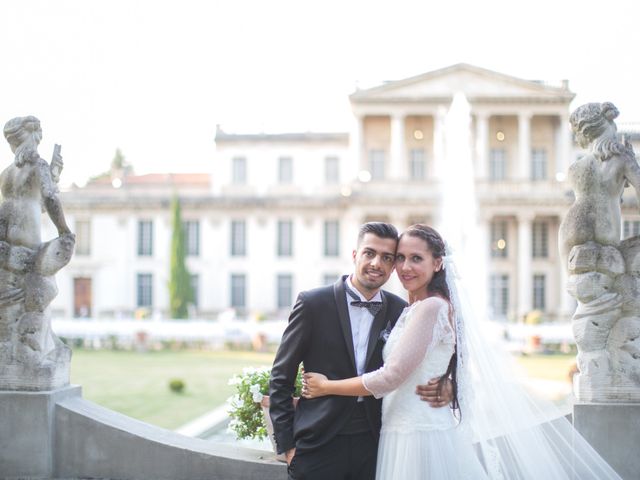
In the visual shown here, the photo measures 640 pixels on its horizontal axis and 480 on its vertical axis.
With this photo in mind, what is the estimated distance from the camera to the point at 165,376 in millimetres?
17891

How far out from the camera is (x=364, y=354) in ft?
12.1

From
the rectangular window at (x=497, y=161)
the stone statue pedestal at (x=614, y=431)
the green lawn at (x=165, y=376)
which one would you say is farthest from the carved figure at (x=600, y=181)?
the rectangular window at (x=497, y=161)

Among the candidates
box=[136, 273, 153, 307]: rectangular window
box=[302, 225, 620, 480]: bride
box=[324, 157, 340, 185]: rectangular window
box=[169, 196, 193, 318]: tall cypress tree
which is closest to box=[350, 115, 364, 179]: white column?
box=[324, 157, 340, 185]: rectangular window

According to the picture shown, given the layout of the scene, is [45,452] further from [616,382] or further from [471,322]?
[616,382]

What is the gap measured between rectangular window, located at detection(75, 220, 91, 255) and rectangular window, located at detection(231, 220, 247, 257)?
8.48m

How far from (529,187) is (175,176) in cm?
2162

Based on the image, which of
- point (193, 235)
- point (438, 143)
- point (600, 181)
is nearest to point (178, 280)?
point (193, 235)

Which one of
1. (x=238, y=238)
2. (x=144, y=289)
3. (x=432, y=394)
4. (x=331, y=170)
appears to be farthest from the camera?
(x=331, y=170)

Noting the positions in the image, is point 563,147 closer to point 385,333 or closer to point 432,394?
point 385,333

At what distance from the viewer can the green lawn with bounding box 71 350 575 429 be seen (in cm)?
1277

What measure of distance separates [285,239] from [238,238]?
280cm

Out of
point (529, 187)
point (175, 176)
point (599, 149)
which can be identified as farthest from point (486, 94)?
point (599, 149)

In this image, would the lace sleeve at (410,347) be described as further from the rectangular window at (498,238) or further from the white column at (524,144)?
the white column at (524,144)

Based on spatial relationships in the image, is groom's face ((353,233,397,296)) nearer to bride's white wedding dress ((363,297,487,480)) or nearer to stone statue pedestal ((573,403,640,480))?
bride's white wedding dress ((363,297,487,480))
